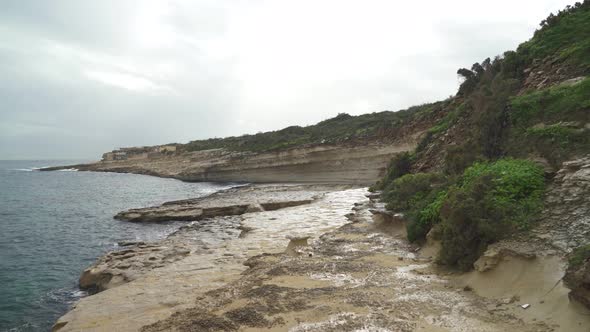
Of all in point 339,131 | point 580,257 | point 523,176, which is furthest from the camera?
point 339,131

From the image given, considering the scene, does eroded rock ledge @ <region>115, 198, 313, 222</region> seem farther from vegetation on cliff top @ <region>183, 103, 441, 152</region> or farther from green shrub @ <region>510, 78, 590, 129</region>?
vegetation on cliff top @ <region>183, 103, 441, 152</region>

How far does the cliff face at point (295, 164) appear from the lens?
35.8 m

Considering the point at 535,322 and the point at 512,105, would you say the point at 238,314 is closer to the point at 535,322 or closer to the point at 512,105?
the point at 535,322

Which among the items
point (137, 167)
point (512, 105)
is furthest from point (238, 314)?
point (137, 167)

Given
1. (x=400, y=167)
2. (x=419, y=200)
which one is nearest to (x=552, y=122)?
(x=419, y=200)

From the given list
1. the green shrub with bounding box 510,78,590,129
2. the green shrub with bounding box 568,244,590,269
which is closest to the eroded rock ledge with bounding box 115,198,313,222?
the green shrub with bounding box 510,78,590,129

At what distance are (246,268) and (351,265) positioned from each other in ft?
9.08

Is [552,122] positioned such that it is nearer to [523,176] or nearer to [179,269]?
[523,176]

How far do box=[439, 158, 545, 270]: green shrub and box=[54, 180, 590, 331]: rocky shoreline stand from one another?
513 mm

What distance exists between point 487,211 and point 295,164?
36623mm

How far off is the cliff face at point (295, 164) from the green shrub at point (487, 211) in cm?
2445

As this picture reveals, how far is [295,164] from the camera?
43469mm

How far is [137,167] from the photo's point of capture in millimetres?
75875

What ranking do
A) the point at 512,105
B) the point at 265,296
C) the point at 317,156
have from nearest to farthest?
the point at 265,296 < the point at 512,105 < the point at 317,156
